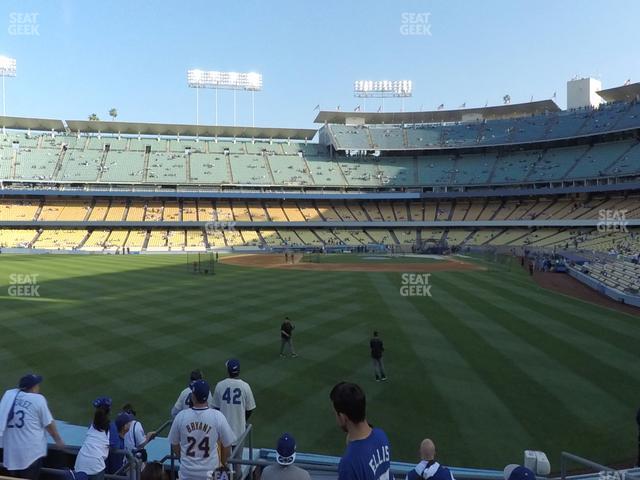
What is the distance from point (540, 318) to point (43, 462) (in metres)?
20.8

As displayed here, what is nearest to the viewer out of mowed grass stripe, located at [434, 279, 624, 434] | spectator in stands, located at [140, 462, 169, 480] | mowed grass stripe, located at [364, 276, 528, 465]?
spectator in stands, located at [140, 462, 169, 480]

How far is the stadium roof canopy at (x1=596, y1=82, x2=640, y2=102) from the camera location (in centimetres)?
6939

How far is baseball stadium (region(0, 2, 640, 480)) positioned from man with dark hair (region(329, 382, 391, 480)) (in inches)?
69.7

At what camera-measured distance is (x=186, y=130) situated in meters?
87.2

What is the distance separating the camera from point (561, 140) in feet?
232

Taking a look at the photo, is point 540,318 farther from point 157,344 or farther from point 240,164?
point 240,164

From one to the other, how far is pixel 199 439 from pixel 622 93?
90118mm

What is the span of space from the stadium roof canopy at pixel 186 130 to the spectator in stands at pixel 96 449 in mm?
85811

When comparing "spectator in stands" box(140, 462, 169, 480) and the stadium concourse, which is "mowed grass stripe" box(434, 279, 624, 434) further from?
the stadium concourse

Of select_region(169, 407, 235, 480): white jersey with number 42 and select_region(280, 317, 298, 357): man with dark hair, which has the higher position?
select_region(169, 407, 235, 480): white jersey with number 42

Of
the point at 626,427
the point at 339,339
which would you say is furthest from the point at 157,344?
the point at 626,427

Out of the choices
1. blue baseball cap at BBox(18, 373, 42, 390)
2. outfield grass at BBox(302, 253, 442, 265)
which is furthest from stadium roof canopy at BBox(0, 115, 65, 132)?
blue baseball cap at BBox(18, 373, 42, 390)

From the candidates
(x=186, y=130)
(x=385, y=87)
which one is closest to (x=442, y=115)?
(x=385, y=87)

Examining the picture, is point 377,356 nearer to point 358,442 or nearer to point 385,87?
point 358,442
